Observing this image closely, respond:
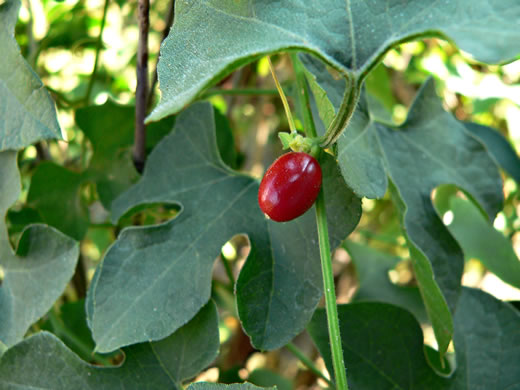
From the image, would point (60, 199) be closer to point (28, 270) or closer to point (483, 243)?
point (28, 270)

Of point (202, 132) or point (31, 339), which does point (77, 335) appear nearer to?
point (31, 339)

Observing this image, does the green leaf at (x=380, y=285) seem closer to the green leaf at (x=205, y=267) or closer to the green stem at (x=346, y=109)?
the green leaf at (x=205, y=267)

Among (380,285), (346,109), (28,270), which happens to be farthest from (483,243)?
(28,270)

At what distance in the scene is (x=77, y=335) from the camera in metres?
0.82

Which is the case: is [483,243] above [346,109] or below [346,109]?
below

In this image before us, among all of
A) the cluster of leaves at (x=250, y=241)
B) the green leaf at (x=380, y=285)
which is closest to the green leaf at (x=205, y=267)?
the cluster of leaves at (x=250, y=241)

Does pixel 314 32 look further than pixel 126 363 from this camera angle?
No

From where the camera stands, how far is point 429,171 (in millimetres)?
747

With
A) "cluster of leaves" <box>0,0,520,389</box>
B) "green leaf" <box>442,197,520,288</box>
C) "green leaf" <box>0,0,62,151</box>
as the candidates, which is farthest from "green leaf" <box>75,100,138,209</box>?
"green leaf" <box>442,197,520,288</box>

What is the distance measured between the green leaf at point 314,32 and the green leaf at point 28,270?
0.31 m

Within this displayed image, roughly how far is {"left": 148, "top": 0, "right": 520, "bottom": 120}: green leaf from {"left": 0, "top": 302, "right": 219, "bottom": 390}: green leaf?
0.31 meters

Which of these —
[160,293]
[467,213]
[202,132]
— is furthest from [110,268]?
[467,213]

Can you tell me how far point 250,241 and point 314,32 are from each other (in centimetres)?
29

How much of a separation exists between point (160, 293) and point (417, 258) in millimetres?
278
